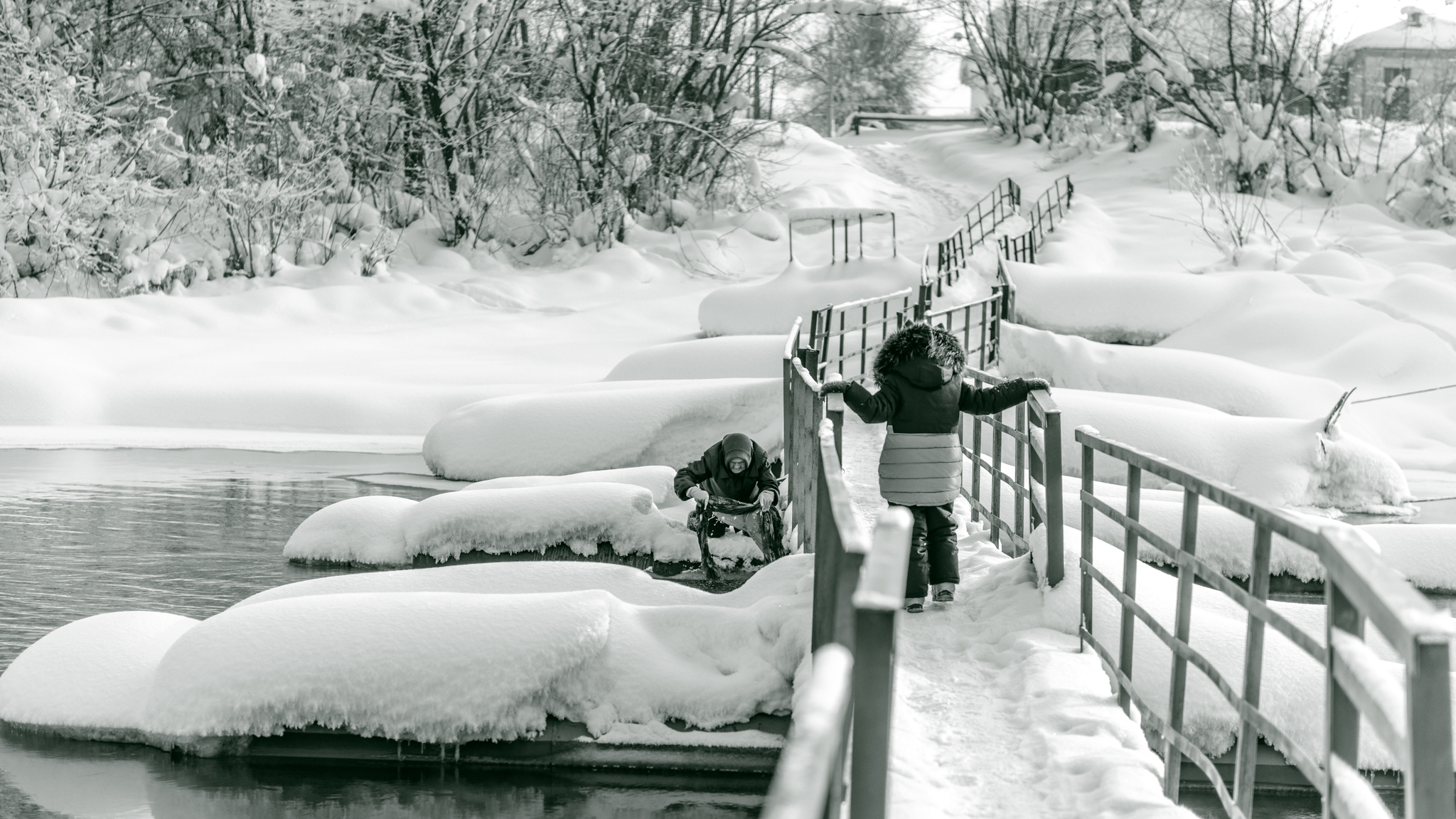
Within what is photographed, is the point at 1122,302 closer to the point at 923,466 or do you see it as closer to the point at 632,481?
the point at 632,481

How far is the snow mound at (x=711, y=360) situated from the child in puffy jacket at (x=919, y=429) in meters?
11.7

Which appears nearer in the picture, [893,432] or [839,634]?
[839,634]

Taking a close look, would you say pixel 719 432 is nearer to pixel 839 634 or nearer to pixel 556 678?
pixel 556 678

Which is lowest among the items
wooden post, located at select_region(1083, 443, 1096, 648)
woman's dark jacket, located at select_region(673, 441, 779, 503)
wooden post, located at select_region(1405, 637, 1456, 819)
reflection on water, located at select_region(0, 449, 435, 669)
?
reflection on water, located at select_region(0, 449, 435, 669)

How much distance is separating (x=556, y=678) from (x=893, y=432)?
2.01 m

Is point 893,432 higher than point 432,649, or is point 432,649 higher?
point 893,432

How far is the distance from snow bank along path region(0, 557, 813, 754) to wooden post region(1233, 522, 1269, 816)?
9.06 feet

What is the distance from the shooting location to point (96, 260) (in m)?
25.6

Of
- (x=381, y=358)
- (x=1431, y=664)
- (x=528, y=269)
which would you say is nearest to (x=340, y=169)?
(x=528, y=269)

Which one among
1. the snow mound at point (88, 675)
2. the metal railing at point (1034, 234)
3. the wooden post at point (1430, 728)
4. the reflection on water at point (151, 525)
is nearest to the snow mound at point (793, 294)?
the metal railing at point (1034, 234)

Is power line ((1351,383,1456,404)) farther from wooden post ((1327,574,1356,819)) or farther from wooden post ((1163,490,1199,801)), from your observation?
wooden post ((1327,574,1356,819))

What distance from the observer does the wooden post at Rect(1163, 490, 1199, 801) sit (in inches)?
164

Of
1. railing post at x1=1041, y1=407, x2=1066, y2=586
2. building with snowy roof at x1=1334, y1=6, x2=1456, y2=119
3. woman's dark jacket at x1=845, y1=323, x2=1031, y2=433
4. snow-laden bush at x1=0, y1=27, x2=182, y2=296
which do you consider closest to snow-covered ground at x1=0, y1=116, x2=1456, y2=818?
railing post at x1=1041, y1=407, x2=1066, y2=586

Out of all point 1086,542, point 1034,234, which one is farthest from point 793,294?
point 1086,542
